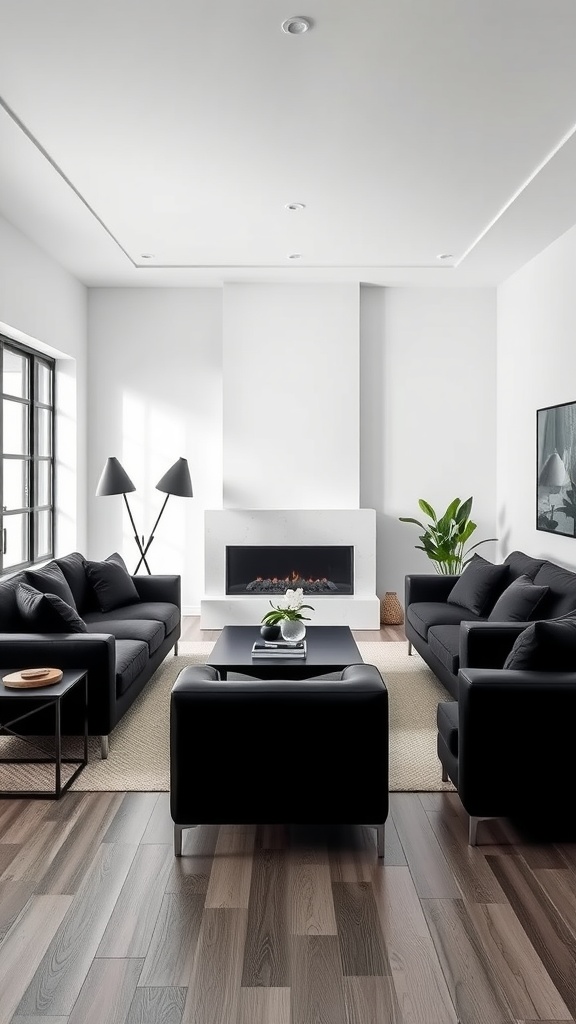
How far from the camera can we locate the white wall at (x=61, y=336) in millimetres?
5191

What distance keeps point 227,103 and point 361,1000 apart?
342cm

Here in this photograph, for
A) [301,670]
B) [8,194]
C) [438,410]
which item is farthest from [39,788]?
[438,410]

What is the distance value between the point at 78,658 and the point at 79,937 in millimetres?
1557

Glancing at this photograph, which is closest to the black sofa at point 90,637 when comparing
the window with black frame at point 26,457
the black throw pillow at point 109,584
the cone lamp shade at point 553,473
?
the black throw pillow at point 109,584

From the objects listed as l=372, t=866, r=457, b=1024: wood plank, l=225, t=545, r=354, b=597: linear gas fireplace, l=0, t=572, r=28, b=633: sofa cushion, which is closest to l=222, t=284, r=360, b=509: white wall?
l=225, t=545, r=354, b=597: linear gas fireplace

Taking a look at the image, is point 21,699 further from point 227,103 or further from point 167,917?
point 227,103

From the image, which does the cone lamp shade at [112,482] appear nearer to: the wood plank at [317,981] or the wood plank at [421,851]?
the wood plank at [421,851]

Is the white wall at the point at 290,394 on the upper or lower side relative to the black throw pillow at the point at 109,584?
upper

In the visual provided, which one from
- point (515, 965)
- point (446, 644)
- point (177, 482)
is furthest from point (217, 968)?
point (177, 482)

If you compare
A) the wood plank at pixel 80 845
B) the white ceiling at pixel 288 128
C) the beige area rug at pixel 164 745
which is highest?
the white ceiling at pixel 288 128

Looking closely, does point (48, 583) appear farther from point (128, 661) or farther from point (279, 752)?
point (279, 752)

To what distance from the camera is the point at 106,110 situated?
3488 mm

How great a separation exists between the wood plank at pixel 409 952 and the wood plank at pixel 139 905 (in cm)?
69

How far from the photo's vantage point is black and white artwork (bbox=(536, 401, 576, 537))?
16.2 ft
